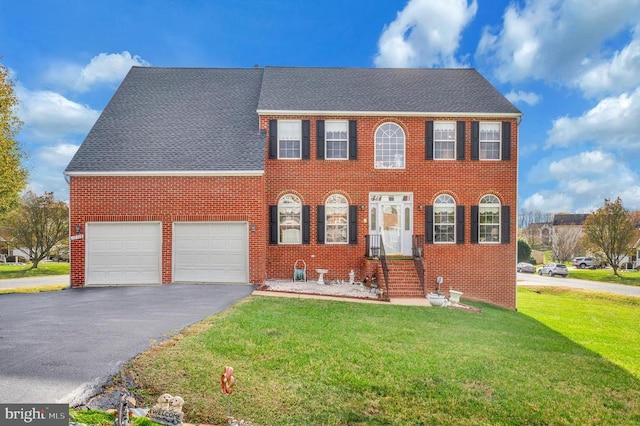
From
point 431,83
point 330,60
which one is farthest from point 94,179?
point 431,83

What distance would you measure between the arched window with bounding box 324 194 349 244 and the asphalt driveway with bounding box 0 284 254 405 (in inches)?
163

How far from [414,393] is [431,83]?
1452cm

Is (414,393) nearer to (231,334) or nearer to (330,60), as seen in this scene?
(231,334)

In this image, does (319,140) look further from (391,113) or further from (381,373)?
(381,373)

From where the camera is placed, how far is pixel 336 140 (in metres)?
14.7

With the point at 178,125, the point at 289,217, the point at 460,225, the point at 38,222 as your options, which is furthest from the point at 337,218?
the point at 38,222

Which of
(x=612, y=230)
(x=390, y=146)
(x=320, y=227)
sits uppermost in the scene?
(x=390, y=146)

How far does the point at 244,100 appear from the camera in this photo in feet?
52.3

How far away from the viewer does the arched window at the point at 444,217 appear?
1466 cm

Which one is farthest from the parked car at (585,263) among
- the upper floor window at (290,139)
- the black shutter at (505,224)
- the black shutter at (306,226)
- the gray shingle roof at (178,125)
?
the gray shingle roof at (178,125)

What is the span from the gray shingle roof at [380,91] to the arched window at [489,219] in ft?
11.0

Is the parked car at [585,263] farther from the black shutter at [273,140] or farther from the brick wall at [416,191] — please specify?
A: the black shutter at [273,140]

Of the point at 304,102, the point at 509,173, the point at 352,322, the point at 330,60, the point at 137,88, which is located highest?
the point at 330,60

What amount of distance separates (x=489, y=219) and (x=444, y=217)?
1734 millimetres
